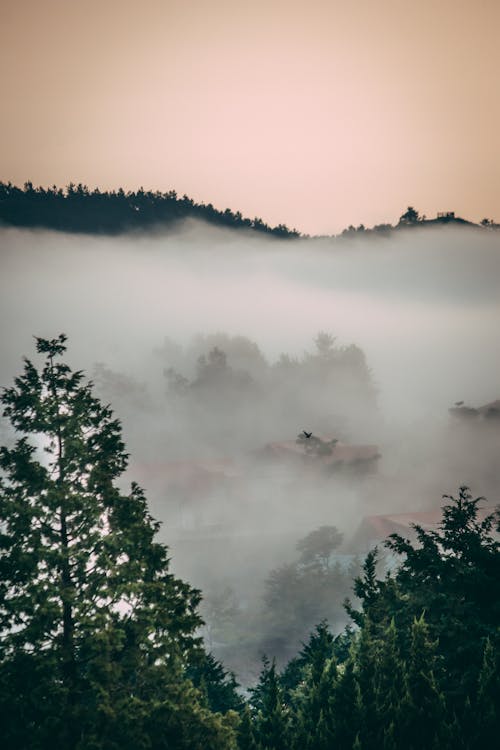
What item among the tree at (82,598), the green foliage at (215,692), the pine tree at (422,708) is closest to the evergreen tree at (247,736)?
the tree at (82,598)

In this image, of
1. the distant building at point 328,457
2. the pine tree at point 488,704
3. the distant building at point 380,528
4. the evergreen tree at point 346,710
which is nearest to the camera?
the pine tree at point 488,704

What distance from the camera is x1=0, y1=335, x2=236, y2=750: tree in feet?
42.1

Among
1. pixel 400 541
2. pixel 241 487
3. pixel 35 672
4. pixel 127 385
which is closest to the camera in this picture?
pixel 35 672

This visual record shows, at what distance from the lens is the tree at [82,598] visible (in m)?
12.8

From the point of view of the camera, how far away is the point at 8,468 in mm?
13852

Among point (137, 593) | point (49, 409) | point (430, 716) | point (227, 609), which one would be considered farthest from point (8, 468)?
point (227, 609)

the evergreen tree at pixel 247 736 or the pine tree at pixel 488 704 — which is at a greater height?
the pine tree at pixel 488 704

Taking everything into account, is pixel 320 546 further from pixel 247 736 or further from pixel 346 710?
pixel 247 736

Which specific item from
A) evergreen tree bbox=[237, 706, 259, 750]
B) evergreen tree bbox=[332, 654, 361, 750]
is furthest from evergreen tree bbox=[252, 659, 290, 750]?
evergreen tree bbox=[332, 654, 361, 750]

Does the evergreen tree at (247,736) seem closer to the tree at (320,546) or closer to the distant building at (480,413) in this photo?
the tree at (320,546)

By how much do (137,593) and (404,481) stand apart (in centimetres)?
9675

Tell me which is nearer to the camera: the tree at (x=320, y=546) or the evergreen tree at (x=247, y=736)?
the evergreen tree at (x=247, y=736)

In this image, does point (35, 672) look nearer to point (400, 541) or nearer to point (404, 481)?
point (400, 541)

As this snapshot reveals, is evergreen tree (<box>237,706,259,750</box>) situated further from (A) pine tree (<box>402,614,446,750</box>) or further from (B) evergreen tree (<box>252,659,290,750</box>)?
(A) pine tree (<box>402,614,446,750</box>)
